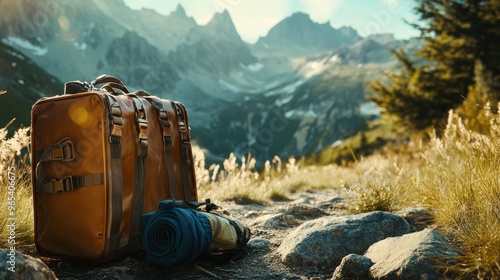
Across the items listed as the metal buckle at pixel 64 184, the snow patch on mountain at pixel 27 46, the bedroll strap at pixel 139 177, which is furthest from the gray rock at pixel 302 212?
the snow patch on mountain at pixel 27 46

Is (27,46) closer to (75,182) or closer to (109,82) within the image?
(109,82)

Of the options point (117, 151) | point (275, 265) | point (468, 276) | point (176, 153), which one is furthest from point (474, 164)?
point (117, 151)

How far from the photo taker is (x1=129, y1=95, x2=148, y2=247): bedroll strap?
3139 mm

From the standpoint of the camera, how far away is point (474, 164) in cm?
379

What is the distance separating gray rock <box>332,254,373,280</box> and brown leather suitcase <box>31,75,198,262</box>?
1503 millimetres

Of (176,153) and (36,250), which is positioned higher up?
(176,153)

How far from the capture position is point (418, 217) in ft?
12.5

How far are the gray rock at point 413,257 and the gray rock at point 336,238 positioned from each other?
0.33 metres

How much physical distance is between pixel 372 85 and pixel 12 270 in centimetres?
1646

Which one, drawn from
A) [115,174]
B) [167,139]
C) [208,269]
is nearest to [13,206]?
[115,174]

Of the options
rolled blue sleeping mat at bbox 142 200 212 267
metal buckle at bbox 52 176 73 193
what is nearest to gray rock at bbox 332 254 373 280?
rolled blue sleeping mat at bbox 142 200 212 267

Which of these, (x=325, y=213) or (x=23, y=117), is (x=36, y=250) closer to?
(x=325, y=213)

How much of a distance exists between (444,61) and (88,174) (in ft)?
47.6

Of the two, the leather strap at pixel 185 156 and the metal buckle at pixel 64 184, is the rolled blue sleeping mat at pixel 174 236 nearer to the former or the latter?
the metal buckle at pixel 64 184
